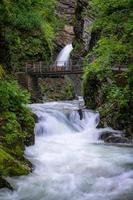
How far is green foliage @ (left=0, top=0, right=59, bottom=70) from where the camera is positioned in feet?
53.6

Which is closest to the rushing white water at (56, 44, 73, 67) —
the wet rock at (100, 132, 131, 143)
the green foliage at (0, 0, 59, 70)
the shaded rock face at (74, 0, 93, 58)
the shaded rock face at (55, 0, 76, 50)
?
the shaded rock face at (74, 0, 93, 58)

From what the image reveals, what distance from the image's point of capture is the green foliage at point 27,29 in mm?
16337

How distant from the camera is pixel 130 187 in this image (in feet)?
36.2

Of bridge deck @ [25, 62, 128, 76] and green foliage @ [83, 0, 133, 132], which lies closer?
green foliage @ [83, 0, 133, 132]

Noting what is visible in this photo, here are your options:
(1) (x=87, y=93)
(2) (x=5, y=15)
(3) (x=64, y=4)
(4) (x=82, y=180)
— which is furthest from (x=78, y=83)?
(4) (x=82, y=180)

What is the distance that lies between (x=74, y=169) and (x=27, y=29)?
838 inches

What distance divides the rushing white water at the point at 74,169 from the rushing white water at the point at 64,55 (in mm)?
23735

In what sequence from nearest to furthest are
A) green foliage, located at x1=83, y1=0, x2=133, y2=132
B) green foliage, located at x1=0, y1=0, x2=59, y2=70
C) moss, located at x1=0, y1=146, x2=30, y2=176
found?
moss, located at x1=0, y1=146, x2=30, y2=176 → green foliage, located at x1=83, y1=0, x2=133, y2=132 → green foliage, located at x1=0, y1=0, x2=59, y2=70

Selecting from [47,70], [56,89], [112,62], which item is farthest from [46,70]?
[112,62]

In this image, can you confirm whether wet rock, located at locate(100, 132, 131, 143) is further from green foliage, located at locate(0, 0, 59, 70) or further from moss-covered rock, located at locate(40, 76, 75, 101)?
moss-covered rock, located at locate(40, 76, 75, 101)

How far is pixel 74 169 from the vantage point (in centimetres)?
1302

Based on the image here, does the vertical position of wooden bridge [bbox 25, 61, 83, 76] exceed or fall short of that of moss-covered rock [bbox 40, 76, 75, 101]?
it exceeds it

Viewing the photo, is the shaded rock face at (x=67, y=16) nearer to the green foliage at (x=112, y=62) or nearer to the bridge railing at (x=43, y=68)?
the bridge railing at (x=43, y=68)

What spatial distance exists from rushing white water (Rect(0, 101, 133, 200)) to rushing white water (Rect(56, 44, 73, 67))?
23735 mm
